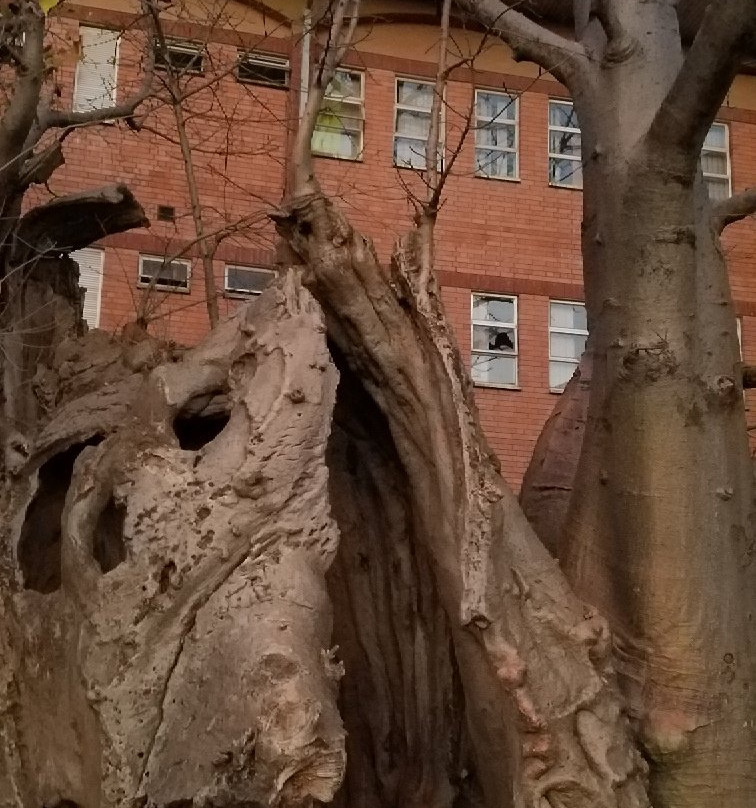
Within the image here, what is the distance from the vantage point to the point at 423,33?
12.7 metres

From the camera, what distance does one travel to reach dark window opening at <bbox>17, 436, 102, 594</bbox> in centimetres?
352

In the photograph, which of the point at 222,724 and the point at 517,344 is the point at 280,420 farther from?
the point at 517,344

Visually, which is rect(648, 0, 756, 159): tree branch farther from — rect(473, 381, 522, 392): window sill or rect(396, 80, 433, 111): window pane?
rect(396, 80, 433, 111): window pane

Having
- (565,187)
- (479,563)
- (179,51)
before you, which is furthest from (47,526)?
(565,187)

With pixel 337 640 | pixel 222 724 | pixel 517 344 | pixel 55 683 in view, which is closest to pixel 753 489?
pixel 337 640

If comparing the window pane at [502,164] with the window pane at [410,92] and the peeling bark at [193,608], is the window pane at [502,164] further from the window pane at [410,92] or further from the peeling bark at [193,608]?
the peeling bark at [193,608]

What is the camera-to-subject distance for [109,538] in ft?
10.7

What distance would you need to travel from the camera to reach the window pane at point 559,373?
1326cm

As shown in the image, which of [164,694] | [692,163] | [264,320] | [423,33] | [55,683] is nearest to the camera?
[164,694]

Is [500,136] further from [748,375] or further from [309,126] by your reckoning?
[309,126]

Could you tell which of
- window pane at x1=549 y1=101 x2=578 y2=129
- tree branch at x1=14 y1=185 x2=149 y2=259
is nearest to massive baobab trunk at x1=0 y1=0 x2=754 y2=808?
tree branch at x1=14 y1=185 x2=149 y2=259

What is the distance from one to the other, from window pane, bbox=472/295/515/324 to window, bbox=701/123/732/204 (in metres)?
3.44

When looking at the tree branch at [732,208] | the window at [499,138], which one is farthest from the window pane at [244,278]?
the tree branch at [732,208]

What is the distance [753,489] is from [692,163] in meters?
1.08
